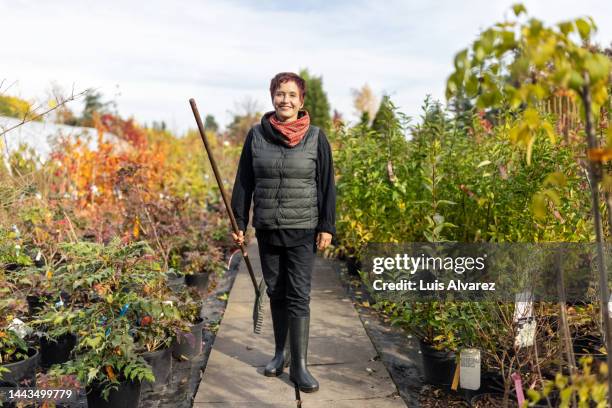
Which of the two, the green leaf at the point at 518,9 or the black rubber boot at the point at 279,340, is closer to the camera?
the green leaf at the point at 518,9

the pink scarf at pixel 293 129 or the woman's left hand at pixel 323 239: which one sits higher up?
the pink scarf at pixel 293 129

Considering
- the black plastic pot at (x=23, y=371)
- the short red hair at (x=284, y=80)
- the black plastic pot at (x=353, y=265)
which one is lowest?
the black plastic pot at (x=23, y=371)

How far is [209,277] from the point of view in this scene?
5.79 metres

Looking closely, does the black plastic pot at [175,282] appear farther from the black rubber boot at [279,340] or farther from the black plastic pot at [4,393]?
the black plastic pot at [4,393]

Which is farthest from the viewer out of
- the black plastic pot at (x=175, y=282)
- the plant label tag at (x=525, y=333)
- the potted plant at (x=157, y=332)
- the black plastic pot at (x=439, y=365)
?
the black plastic pot at (x=175, y=282)

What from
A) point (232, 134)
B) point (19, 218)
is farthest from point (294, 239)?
point (232, 134)

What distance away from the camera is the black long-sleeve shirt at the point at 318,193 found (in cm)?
320

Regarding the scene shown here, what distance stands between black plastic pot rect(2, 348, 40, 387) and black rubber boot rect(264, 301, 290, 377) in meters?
1.37

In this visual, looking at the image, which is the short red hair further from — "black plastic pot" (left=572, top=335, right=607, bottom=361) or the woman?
"black plastic pot" (left=572, top=335, right=607, bottom=361)

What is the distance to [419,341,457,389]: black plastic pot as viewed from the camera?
10.1 feet

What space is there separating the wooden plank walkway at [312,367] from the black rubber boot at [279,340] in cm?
5

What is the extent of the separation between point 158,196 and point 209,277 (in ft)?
6.43

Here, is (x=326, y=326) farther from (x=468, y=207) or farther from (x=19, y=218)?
(x=19, y=218)

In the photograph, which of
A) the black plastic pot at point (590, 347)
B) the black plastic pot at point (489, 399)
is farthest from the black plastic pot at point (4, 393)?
the black plastic pot at point (590, 347)
